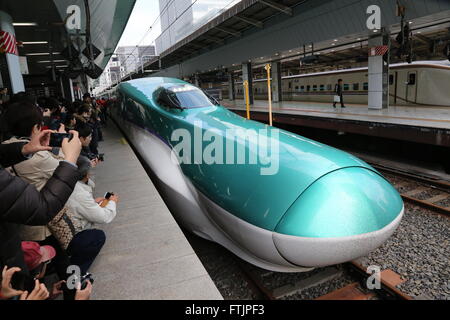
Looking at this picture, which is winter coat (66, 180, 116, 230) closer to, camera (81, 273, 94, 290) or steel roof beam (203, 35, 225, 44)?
camera (81, 273, 94, 290)

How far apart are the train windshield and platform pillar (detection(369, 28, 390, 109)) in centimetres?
1072

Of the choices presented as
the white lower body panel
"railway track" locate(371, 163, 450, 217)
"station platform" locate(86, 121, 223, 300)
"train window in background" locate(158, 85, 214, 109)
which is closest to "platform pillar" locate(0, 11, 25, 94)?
"train window in background" locate(158, 85, 214, 109)

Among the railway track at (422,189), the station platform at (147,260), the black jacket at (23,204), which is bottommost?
the railway track at (422,189)

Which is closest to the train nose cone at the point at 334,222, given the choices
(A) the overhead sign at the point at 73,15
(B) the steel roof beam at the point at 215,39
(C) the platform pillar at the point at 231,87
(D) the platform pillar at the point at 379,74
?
(A) the overhead sign at the point at 73,15

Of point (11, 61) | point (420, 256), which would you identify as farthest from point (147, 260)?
point (11, 61)

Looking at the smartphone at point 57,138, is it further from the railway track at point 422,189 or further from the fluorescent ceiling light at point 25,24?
the fluorescent ceiling light at point 25,24

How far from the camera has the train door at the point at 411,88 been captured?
13.9 m

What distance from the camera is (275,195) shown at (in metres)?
3.16

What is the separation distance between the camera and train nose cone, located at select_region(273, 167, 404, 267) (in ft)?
9.45

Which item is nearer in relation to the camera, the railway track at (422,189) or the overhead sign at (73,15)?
the railway track at (422,189)

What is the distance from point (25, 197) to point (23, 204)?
39mm

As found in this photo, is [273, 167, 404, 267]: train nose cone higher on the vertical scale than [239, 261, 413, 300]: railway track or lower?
higher

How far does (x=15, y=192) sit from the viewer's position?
1.81 m

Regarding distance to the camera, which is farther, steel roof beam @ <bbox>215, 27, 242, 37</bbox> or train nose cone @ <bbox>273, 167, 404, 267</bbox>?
steel roof beam @ <bbox>215, 27, 242, 37</bbox>
